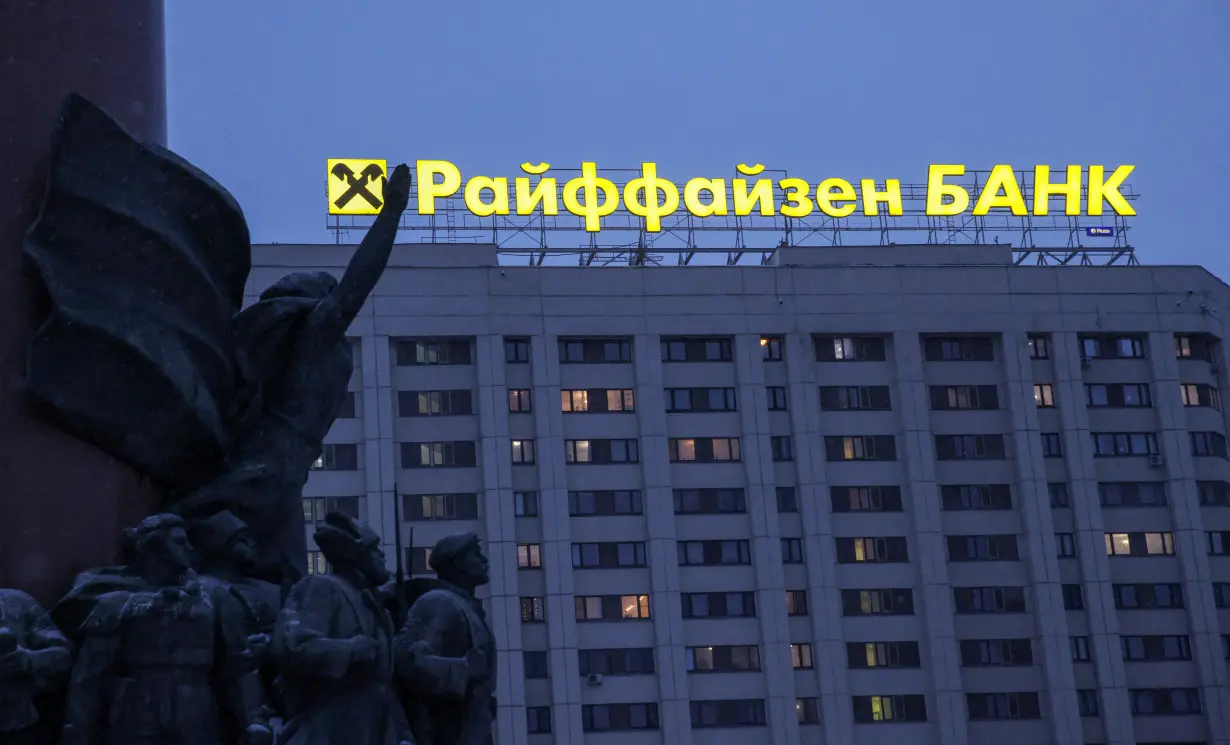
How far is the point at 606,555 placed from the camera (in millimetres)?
55375

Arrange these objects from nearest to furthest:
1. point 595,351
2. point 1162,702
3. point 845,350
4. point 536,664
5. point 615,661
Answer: point 536,664, point 615,661, point 1162,702, point 595,351, point 845,350

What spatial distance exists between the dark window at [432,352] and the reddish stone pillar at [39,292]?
4607 cm

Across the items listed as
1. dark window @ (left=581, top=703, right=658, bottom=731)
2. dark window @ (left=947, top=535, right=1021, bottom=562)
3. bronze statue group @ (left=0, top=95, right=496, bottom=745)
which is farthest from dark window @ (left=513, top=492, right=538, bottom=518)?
bronze statue group @ (left=0, top=95, right=496, bottom=745)

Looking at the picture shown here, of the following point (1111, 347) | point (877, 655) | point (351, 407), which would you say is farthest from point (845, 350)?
point (351, 407)

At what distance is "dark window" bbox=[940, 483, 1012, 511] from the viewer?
2288 inches

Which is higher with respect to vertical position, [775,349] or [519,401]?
[775,349]

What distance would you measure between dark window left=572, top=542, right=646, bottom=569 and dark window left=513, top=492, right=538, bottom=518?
5.06 ft

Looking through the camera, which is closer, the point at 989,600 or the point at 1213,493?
the point at 989,600

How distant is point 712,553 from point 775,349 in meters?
6.77

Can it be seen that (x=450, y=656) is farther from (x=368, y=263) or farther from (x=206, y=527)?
(x=368, y=263)

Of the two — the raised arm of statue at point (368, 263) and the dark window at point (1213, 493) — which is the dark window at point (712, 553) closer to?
the dark window at point (1213, 493)

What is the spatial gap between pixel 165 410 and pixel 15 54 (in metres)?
1.98

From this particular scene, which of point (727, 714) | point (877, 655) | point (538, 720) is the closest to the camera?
point (538, 720)

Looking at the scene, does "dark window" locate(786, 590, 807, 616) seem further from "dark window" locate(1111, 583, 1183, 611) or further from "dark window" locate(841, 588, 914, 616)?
"dark window" locate(1111, 583, 1183, 611)
